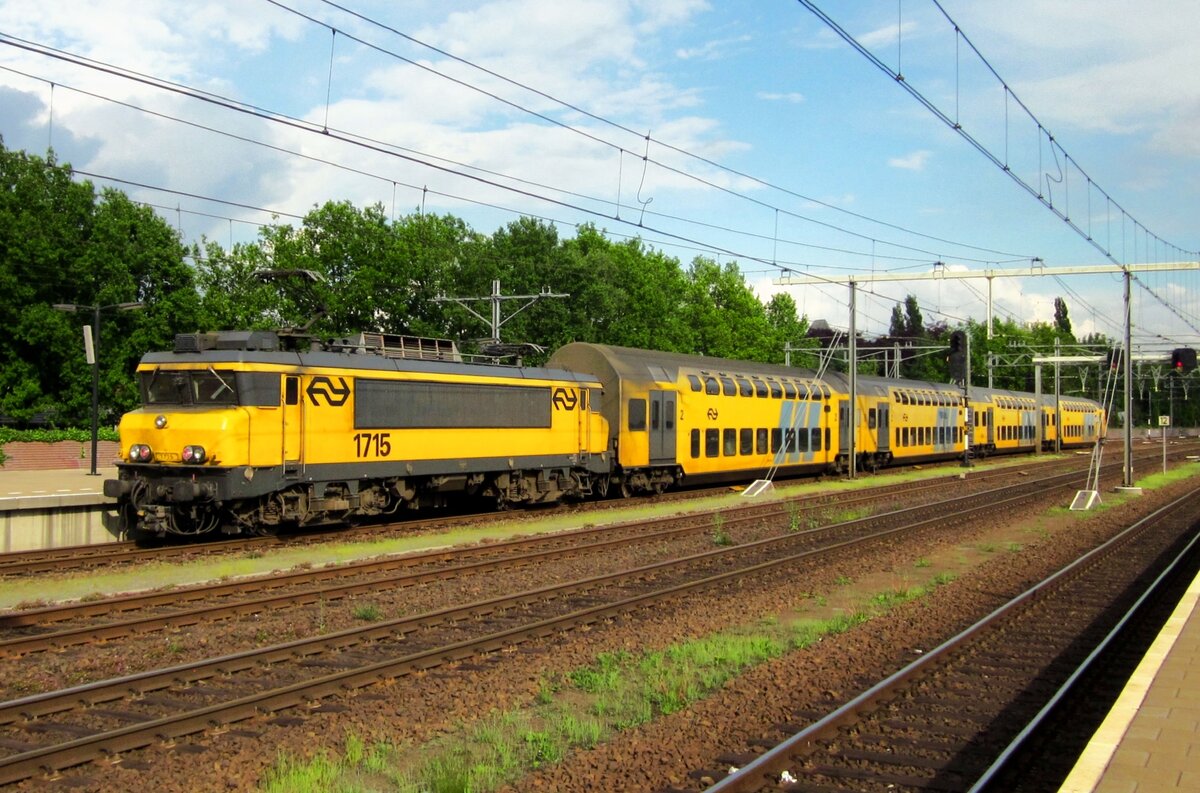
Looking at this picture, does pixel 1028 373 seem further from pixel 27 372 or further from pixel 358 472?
pixel 358 472

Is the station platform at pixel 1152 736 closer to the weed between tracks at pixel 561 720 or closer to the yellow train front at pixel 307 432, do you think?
the weed between tracks at pixel 561 720

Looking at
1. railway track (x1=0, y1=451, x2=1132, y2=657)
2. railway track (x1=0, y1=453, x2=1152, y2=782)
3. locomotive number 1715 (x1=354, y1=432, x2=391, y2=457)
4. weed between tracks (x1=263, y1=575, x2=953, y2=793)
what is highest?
locomotive number 1715 (x1=354, y1=432, x2=391, y2=457)

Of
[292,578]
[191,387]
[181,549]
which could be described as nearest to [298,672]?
[292,578]

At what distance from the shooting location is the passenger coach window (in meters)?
27.3

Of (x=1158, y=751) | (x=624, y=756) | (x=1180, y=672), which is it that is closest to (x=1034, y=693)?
(x=1180, y=672)

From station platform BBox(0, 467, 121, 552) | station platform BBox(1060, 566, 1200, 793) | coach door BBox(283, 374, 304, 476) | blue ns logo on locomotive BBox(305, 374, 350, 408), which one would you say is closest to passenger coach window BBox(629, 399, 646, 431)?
blue ns logo on locomotive BBox(305, 374, 350, 408)

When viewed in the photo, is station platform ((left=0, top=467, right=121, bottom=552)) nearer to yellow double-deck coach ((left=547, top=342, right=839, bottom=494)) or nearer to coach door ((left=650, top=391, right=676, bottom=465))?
yellow double-deck coach ((left=547, top=342, right=839, bottom=494))

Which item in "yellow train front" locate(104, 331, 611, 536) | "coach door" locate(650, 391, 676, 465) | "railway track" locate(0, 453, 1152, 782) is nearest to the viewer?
"railway track" locate(0, 453, 1152, 782)

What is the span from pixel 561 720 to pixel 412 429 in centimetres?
1244

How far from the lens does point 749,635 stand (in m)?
12.1

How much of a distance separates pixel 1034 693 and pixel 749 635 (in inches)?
133

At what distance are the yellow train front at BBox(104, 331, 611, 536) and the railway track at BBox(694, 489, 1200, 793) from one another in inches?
460

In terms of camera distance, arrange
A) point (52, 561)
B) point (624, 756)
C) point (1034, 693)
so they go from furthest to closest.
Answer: point (52, 561) → point (1034, 693) → point (624, 756)

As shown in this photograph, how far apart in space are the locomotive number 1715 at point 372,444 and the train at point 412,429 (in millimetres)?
38
